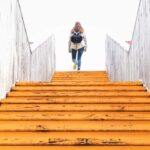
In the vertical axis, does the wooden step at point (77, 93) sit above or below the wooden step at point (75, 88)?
below

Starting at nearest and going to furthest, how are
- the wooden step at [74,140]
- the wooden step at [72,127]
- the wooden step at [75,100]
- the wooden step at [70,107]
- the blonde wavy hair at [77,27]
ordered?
the wooden step at [74,140] → the wooden step at [72,127] → the wooden step at [70,107] → the wooden step at [75,100] → the blonde wavy hair at [77,27]

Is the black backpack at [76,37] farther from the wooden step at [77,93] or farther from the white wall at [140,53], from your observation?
the wooden step at [77,93]

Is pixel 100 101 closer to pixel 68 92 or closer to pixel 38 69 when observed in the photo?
pixel 68 92

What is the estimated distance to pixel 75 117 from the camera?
170 inches

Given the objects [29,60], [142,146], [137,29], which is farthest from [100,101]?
[29,60]

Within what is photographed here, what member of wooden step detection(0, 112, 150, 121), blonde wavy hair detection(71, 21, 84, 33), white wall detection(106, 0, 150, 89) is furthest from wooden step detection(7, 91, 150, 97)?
blonde wavy hair detection(71, 21, 84, 33)

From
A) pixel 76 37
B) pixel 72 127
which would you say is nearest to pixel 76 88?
pixel 72 127

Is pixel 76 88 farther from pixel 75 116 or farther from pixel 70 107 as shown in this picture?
pixel 75 116

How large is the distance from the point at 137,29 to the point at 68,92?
87.8 inches

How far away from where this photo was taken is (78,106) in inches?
186

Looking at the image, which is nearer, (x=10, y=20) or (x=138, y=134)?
(x=138, y=134)

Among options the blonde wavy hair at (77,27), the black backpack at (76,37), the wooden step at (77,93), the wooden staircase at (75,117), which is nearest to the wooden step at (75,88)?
the wooden staircase at (75,117)

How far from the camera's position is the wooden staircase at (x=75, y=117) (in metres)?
3.53

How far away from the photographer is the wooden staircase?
139 inches
